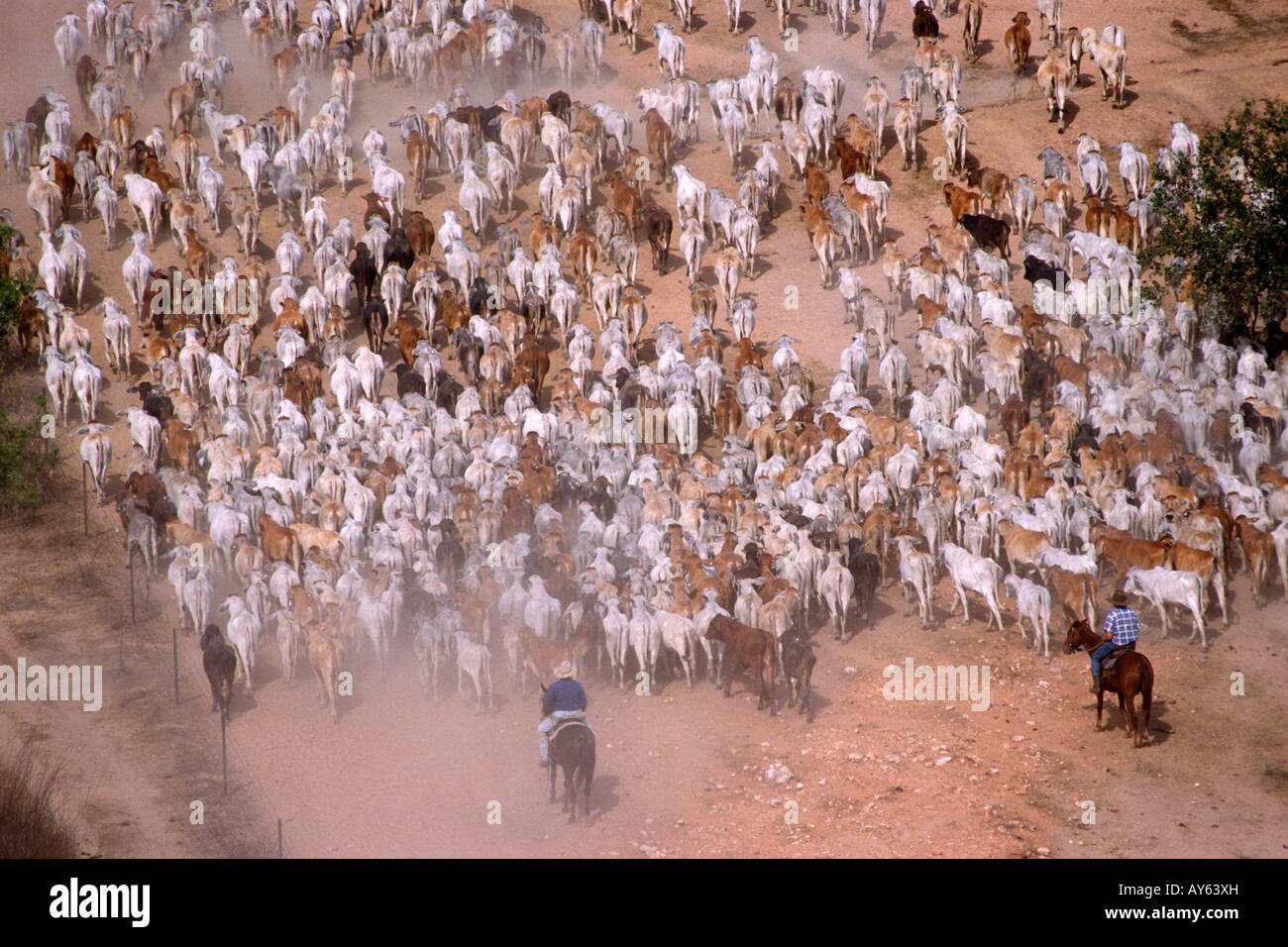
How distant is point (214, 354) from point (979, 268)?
13.4 metres

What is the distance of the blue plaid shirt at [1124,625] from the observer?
16.9 m

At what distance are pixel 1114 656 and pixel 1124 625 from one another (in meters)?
0.36

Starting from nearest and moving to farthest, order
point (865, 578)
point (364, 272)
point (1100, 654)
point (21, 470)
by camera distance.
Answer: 1. point (1100, 654)
2. point (865, 578)
3. point (21, 470)
4. point (364, 272)

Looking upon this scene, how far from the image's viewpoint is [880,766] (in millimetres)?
17016

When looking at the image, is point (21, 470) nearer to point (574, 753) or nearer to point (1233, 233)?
point (574, 753)

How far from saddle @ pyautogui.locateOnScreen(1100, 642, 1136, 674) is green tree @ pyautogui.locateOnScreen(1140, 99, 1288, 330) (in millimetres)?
10239

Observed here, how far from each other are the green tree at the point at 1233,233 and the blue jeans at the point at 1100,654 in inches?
396

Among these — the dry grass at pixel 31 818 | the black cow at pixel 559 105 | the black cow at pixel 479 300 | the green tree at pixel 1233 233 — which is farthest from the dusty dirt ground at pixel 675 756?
the black cow at pixel 559 105

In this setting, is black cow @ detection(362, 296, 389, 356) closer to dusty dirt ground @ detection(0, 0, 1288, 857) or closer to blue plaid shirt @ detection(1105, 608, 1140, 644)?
dusty dirt ground @ detection(0, 0, 1288, 857)

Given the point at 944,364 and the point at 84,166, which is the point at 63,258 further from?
the point at 944,364

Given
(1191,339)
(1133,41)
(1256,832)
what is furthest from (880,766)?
(1133,41)

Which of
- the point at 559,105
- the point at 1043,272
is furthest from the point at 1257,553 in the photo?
the point at 559,105

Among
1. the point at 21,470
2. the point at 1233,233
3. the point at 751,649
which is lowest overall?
the point at 21,470

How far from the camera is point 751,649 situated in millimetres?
18156
